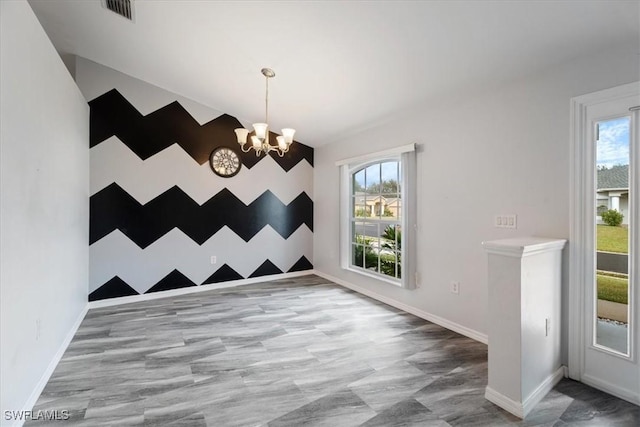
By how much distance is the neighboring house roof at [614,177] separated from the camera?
76.9 inches

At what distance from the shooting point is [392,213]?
Answer: 395 centimetres

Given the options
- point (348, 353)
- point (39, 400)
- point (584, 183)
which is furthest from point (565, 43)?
point (39, 400)

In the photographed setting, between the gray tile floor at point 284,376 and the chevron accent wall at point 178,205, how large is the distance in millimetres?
765

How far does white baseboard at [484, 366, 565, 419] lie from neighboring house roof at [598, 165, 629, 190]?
53.0 inches

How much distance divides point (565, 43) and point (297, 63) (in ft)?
6.92

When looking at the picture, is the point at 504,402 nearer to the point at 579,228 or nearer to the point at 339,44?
the point at 579,228

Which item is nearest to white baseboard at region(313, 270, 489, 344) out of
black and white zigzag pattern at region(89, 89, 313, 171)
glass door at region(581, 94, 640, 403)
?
glass door at region(581, 94, 640, 403)

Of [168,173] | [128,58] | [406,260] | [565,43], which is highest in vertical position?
[128,58]

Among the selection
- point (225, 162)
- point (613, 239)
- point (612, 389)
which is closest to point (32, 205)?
point (225, 162)

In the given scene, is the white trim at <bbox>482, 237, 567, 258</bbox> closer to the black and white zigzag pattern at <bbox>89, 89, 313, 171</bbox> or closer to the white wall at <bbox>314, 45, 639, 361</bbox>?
the white wall at <bbox>314, 45, 639, 361</bbox>

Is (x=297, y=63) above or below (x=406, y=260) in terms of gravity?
above

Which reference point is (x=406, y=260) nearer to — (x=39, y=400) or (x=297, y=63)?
(x=297, y=63)

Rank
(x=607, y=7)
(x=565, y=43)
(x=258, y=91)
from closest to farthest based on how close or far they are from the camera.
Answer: (x=607, y=7)
(x=565, y=43)
(x=258, y=91)

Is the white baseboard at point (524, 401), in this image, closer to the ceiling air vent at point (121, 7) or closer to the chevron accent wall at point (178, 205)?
the chevron accent wall at point (178, 205)
